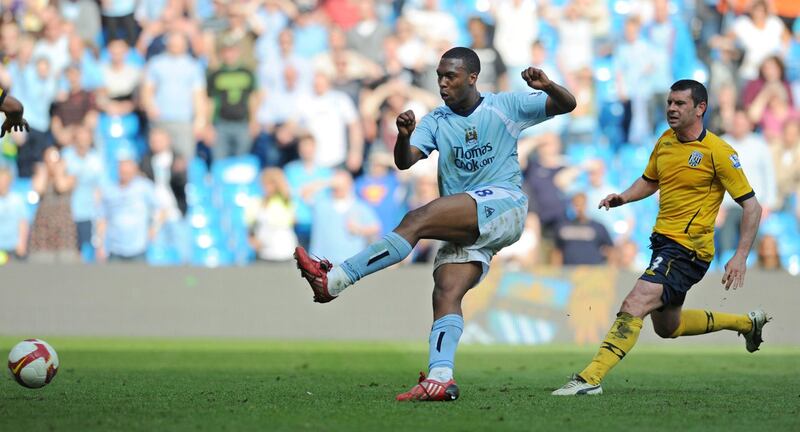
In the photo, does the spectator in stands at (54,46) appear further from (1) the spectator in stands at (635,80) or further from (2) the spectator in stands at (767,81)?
(2) the spectator in stands at (767,81)

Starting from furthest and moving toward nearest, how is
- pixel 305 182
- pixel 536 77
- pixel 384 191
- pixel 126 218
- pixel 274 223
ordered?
pixel 305 182, pixel 384 191, pixel 274 223, pixel 126 218, pixel 536 77

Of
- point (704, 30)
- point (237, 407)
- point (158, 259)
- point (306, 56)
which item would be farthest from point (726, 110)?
point (237, 407)

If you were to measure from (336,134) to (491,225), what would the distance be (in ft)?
36.8

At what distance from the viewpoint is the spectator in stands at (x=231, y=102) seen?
62.6 ft

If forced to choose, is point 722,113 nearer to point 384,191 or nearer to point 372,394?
point 384,191

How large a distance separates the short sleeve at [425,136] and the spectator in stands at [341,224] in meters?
9.44

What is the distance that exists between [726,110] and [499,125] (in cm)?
1188

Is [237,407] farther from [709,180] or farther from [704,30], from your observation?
[704,30]

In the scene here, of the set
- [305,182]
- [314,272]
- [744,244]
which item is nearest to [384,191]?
[305,182]

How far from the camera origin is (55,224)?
17.9 m

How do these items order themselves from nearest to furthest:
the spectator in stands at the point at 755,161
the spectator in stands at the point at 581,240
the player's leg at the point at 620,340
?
the player's leg at the point at 620,340, the spectator in stands at the point at 581,240, the spectator in stands at the point at 755,161

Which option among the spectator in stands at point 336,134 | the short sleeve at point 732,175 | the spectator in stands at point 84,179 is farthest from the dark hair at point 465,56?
the spectator in stands at point 84,179

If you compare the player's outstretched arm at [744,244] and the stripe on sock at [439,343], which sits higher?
the player's outstretched arm at [744,244]

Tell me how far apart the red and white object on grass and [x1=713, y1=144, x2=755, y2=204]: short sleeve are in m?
4.79
